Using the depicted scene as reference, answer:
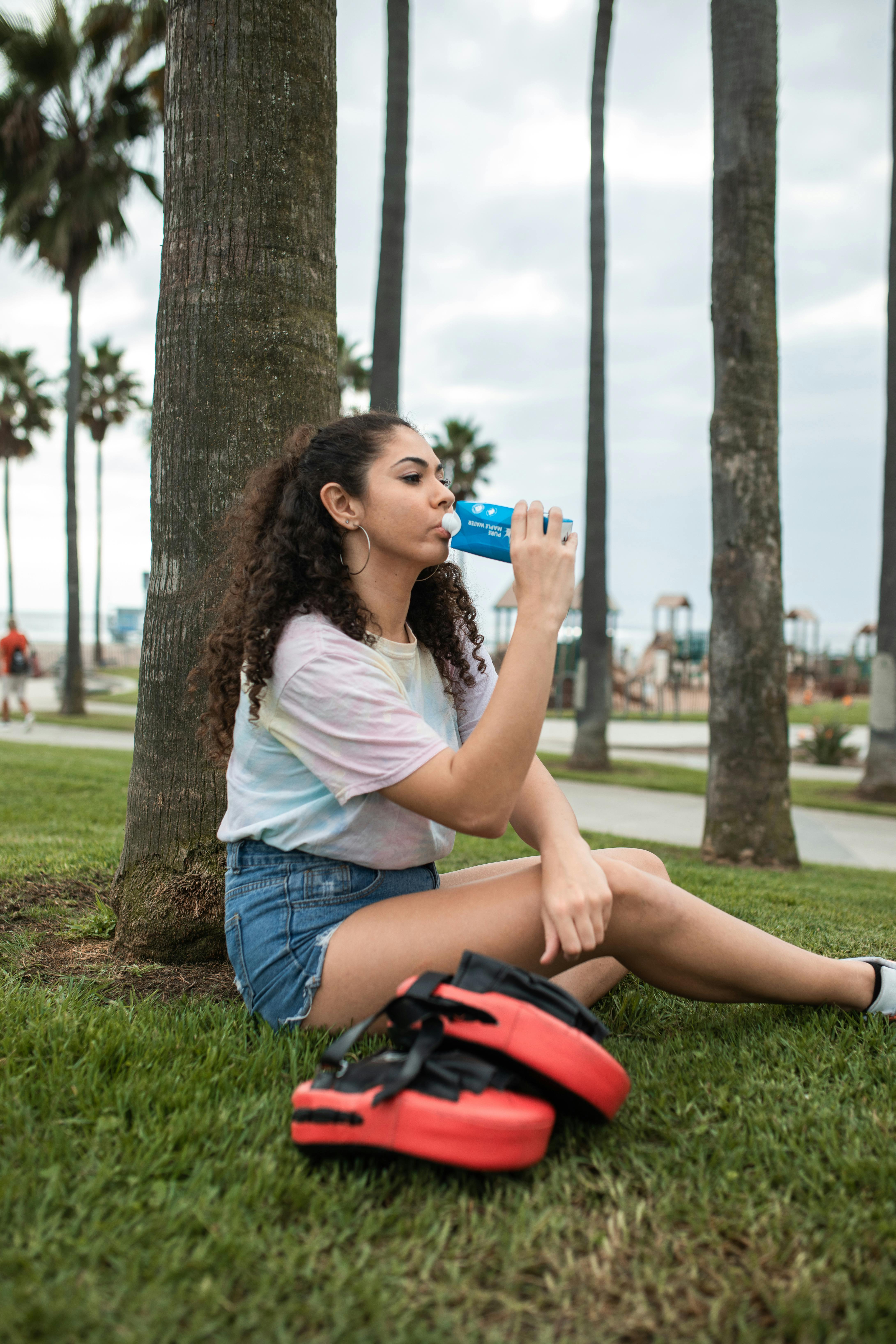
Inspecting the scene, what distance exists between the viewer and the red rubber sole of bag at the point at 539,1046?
1635mm

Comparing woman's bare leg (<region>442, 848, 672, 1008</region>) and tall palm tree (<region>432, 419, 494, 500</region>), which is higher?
tall palm tree (<region>432, 419, 494, 500</region>)

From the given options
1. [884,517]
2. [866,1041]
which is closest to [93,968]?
[866,1041]

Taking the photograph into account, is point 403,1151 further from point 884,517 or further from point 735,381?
point 884,517

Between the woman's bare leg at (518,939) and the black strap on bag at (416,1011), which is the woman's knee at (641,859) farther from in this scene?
the black strap on bag at (416,1011)

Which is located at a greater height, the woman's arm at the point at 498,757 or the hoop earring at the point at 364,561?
the hoop earring at the point at 364,561

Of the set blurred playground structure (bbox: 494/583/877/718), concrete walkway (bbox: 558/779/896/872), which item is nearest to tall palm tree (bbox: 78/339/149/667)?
blurred playground structure (bbox: 494/583/877/718)

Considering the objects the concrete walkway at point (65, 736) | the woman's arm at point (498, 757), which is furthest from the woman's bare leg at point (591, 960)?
the concrete walkway at point (65, 736)

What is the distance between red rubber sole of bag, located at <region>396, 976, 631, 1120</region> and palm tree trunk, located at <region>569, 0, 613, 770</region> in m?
10.7

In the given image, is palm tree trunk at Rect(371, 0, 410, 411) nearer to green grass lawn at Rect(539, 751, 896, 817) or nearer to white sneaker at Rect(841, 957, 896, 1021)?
green grass lawn at Rect(539, 751, 896, 817)

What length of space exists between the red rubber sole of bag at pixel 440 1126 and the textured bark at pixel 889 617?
9780mm

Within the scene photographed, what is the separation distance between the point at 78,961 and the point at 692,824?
6.44 m

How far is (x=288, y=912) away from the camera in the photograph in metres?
2.12

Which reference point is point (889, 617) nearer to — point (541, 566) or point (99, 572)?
point (541, 566)

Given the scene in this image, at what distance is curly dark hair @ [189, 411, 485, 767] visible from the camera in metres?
2.19
